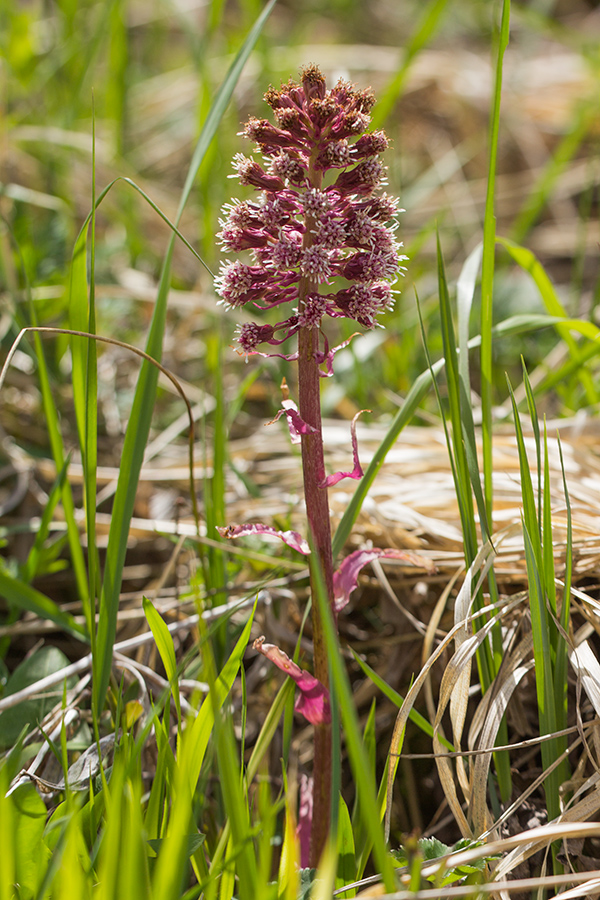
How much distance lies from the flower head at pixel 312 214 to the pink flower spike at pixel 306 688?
2.06ft

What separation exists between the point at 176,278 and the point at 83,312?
2.45 meters

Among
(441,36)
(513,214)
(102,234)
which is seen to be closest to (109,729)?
(102,234)

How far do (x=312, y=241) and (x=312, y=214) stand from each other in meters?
0.06

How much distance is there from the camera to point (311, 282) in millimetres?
1431

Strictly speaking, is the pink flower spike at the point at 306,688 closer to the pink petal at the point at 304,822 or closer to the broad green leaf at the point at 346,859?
the broad green leaf at the point at 346,859

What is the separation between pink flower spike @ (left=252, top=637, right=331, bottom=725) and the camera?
1.43 metres

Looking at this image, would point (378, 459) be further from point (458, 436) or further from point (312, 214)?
point (312, 214)

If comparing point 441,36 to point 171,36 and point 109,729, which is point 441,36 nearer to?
point 171,36

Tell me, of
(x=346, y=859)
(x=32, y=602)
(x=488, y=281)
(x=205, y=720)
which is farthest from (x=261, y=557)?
(x=488, y=281)

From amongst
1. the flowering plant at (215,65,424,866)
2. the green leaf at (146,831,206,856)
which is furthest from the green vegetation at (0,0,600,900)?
the flowering plant at (215,65,424,866)

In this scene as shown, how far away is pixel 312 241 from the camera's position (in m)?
1.44

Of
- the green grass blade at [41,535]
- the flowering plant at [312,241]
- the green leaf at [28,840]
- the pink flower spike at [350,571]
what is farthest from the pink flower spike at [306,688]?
the green grass blade at [41,535]

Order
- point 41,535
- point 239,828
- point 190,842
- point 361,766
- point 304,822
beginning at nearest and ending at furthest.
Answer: point 361,766
point 239,828
point 190,842
point 304,822
point 41,535

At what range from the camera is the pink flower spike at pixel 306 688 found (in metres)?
1.43
